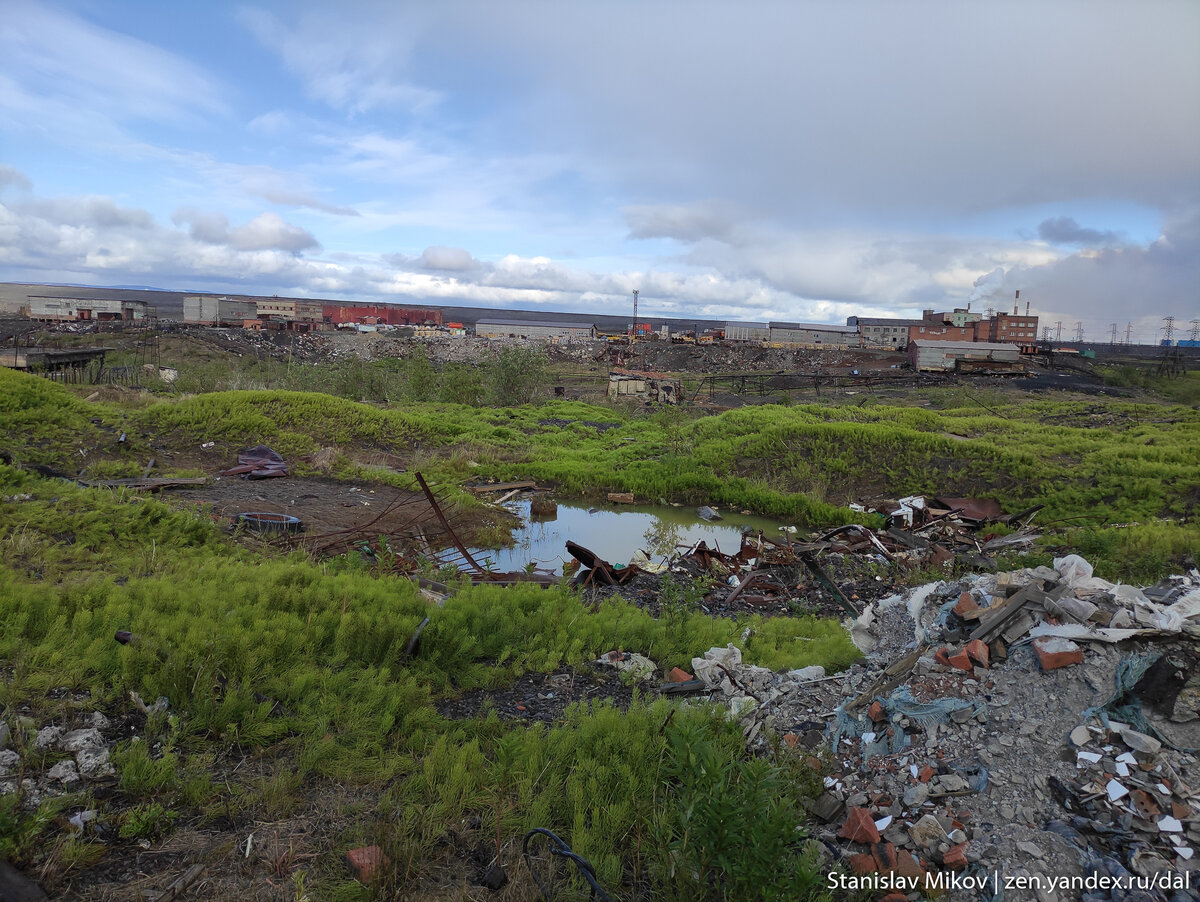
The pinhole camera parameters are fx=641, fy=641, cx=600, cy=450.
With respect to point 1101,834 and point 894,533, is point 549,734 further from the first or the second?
point 894,533

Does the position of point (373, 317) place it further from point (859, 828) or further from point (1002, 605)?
point (859, 828)

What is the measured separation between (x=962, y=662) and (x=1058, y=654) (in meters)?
0.50

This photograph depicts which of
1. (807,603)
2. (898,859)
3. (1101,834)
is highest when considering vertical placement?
(1101,834)

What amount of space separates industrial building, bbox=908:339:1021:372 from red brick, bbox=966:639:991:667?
41.0m

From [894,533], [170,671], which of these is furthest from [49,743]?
[894,533]

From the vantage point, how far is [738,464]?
15.6 meters

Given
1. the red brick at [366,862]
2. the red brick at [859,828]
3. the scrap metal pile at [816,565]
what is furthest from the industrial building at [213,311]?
the red brick at [859,828]

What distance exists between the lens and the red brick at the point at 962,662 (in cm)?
377

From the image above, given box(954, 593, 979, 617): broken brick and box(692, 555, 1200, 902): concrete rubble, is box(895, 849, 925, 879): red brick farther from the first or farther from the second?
box(954, 593, 979, 617): broken brick

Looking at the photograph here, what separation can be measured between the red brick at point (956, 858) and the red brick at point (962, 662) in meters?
1.24

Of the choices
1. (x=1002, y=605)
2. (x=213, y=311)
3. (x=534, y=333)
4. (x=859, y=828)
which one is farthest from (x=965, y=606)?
(x=213, y=311)

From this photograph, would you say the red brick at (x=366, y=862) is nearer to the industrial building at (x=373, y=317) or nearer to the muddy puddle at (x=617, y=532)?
the muddy puddle at (x=617, y=532)

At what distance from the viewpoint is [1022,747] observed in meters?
3.15

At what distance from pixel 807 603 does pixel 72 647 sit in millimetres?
6937
